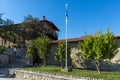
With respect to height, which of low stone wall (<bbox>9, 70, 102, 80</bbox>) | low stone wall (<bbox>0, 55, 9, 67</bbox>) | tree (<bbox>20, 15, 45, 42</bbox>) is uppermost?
tree (<bbox>20, 15, 45, 42</bbox>)

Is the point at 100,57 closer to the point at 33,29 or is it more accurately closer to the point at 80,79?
the point at 80,79

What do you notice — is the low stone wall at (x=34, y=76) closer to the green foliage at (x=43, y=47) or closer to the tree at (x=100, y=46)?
the tree at (x=100, y=46)

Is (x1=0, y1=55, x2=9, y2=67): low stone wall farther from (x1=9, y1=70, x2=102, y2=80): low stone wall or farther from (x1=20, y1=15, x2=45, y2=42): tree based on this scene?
(x1=9, y1=70, x2=102, y2=80): low stone wall

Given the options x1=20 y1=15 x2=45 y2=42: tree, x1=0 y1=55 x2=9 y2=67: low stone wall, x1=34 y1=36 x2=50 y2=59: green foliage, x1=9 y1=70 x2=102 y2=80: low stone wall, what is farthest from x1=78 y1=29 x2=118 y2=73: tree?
x1=20 y1=15 x2=45 y2=42: tree

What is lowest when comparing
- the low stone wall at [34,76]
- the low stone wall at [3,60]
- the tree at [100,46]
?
the low stone wall at [34,76]

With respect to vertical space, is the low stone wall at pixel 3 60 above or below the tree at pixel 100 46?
below

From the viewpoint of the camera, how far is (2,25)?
4184 centimetres

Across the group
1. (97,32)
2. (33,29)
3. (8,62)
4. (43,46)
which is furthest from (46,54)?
(33,29)

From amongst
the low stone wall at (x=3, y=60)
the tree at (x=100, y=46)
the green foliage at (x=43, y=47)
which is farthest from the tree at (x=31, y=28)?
the tree at (x=100, y=46)

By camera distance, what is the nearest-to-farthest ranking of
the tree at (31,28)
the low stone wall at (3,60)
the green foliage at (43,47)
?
the green foliage at (43,47) → the low stone wall at (3,60) → the tree at (31,28)

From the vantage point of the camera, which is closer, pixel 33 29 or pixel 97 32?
pixel 97 32

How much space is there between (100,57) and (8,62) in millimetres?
17418

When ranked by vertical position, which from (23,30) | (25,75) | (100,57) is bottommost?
(25,75)

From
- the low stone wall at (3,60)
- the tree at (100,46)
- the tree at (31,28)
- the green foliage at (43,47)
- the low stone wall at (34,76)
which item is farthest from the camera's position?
the tree at (31,28)
